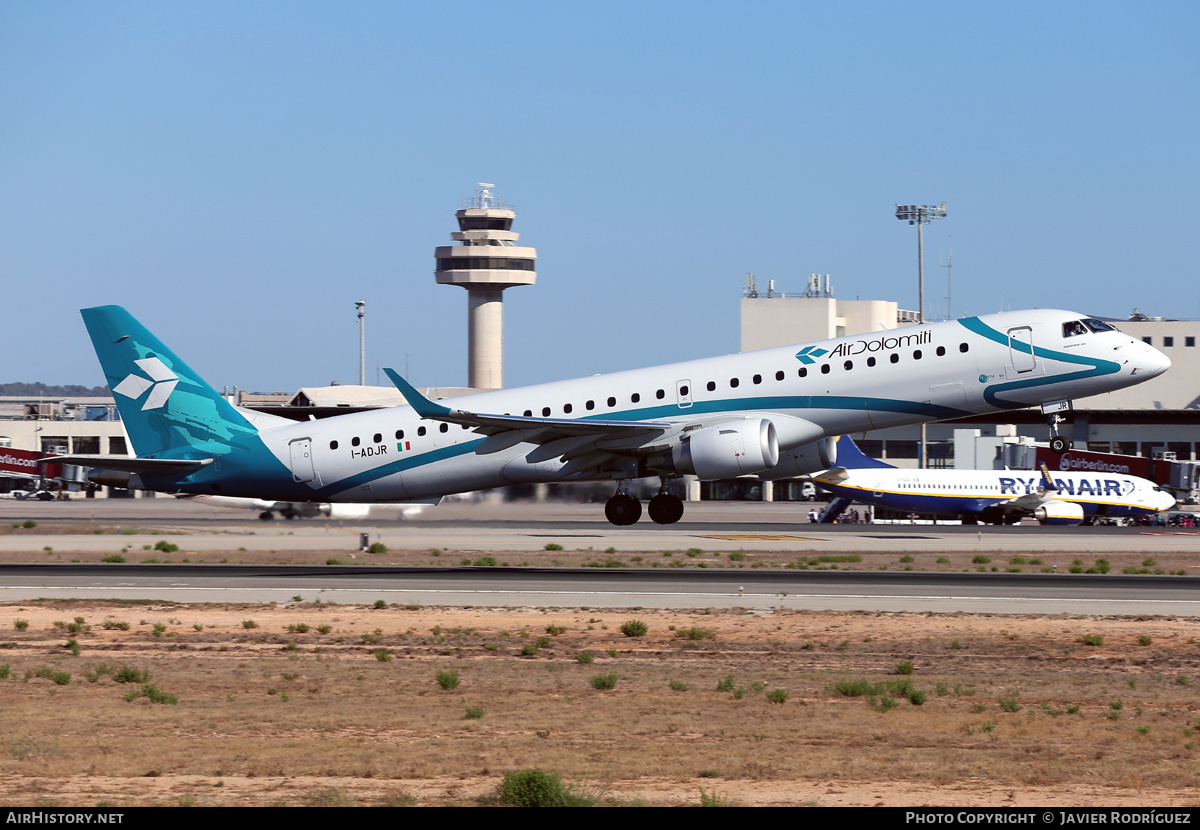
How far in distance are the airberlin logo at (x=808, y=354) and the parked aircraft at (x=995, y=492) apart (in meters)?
39.2

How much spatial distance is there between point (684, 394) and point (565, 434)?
366 cm

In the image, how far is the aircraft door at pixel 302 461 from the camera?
4219 centimetres

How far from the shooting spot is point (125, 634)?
2680cm

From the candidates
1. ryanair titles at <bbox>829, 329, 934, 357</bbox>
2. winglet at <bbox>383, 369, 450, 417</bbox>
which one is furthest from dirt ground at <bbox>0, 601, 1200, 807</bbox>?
ryanair titles at <bbox>829, 329, 934, 357</bbox>

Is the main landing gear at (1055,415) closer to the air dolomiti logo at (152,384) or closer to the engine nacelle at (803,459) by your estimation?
the engine nacelle at (803,459)

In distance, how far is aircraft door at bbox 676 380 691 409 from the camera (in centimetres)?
3866

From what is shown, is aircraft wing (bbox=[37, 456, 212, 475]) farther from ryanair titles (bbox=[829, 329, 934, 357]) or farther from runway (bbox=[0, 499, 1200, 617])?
ryanair titles (bbox=[829, 329, 934, 357])

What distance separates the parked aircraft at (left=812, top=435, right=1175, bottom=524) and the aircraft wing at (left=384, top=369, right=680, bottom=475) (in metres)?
39.1

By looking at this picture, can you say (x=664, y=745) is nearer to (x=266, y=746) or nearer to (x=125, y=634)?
(x=266, y=746)

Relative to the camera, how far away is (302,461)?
42.3m


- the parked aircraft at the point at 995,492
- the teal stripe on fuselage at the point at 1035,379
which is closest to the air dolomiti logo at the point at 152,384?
the teal stripe on fuselage at the point at 1035,379

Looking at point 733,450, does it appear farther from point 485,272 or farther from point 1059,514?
point 485,272

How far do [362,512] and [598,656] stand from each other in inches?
1423
